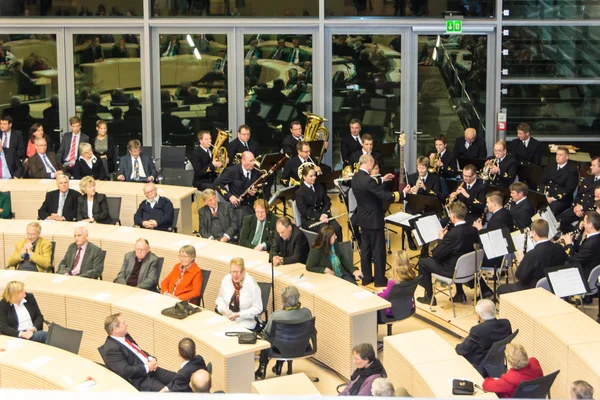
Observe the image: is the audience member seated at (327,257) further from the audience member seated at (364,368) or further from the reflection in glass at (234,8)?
the reflection in glass at (234,8)

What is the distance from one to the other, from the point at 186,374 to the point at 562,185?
662 cm

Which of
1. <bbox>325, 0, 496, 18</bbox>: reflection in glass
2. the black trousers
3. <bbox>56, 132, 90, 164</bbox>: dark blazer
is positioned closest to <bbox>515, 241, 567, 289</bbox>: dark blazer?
the black trousers

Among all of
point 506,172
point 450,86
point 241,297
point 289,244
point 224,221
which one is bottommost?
point 241,297

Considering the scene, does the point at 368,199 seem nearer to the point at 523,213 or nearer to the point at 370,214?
the point at 370,214

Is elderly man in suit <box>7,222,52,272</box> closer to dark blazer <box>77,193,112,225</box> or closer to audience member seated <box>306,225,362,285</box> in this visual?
dark blazer <box>77,193,112,225</box>

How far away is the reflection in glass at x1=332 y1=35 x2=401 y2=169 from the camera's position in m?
14.1

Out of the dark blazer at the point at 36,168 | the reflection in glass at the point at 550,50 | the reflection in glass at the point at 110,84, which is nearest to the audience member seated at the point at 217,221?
the dark blazer at the point at 36,168

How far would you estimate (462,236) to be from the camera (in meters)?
9.21

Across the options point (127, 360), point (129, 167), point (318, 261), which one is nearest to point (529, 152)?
point (318, 261)

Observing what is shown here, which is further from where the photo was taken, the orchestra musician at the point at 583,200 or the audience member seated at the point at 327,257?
the orchestra musician at the point at 583,200

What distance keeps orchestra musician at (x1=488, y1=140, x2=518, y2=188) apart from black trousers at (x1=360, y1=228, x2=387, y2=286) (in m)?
2.57

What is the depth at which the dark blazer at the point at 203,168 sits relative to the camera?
12.1 m

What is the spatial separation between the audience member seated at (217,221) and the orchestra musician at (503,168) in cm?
372

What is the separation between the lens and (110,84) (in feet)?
46.4
